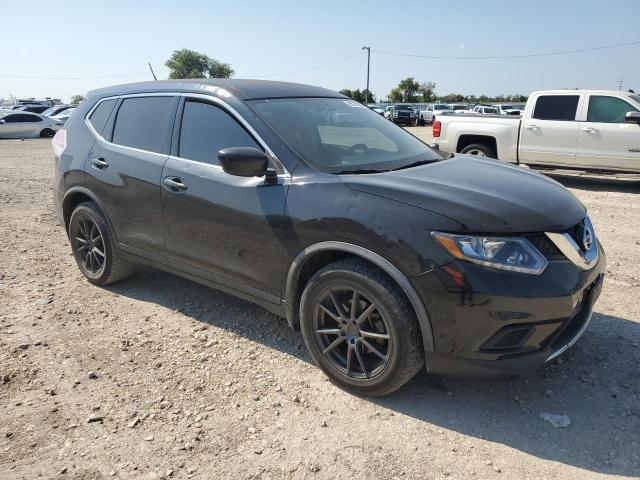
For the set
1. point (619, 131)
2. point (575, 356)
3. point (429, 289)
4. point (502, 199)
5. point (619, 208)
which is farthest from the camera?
point (619, 131)

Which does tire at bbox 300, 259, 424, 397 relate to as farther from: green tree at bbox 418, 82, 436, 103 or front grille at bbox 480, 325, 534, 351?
green tree at bbox 418, 82, 436, 103

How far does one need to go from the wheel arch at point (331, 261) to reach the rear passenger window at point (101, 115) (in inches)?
97.9

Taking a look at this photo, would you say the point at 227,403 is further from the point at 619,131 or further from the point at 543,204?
the point at 619,131

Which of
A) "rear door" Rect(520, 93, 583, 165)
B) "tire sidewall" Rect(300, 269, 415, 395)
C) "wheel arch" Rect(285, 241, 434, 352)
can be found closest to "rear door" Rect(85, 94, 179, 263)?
"wheel arch" Rect(285, 241, 434, 352)

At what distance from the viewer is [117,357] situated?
351cm

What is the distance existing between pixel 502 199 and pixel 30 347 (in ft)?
10.9

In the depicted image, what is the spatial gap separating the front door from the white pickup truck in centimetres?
804

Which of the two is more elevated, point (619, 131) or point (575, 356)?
point (619, 131)

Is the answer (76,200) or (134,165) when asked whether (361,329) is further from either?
(76,200)

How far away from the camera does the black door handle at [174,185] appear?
3592 mm

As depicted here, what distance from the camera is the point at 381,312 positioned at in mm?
2748

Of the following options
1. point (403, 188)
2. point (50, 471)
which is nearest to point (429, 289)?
point (403, 188)

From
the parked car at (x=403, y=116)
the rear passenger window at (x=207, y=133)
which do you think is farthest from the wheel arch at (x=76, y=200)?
the parked car at (x=403, y=116)

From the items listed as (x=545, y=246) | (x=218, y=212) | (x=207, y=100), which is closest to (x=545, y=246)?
(x=545, y=246)
